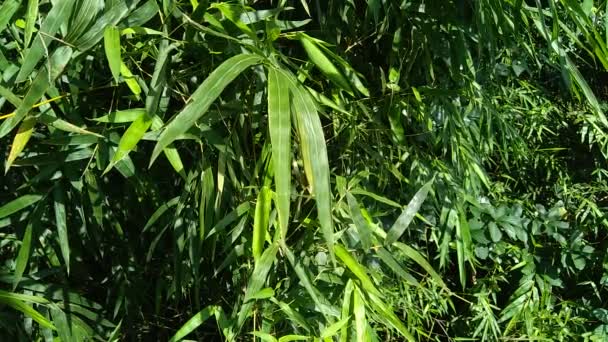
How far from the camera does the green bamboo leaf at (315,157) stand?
89 centimetres

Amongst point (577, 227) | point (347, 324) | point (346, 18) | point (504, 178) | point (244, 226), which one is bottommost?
point (577, 227)

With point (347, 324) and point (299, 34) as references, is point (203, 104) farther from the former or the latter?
point (347, 324)

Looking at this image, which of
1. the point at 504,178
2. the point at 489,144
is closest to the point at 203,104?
the point at 489,144

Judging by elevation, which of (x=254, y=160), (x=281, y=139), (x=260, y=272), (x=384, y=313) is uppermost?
(x=281, y=139)

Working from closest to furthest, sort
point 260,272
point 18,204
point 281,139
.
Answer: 1. point 281,139
2. point 260,272
3. point 18,204

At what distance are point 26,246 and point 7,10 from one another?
14.6 inches

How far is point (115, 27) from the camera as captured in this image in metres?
1.01

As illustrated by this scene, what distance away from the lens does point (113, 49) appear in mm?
960

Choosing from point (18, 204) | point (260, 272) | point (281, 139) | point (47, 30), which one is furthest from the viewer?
point (18, 204)

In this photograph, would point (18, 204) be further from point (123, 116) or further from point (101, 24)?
point (101, 24)

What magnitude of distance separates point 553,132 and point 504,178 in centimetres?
21

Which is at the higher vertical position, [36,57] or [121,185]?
[36,57]

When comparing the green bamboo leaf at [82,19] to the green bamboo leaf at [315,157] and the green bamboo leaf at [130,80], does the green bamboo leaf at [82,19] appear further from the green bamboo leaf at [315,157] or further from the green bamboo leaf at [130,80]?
the green bamboo leaf at [315,157]

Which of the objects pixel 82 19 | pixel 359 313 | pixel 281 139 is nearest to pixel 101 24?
pixel 82 19
